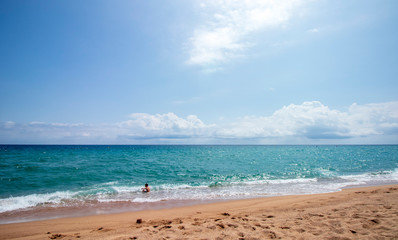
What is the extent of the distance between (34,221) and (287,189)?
17.6 meters

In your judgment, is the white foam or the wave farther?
the wave

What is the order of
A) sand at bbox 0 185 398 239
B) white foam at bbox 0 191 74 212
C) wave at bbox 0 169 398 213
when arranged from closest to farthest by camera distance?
1. sand at bbox 0 185 398 239
2. white foam at bbox 0 191 74 212
3. wave at bbox 0 169 398 213

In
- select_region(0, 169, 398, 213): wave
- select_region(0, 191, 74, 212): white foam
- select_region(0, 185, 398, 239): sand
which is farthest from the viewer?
select_region(0, 169, 398, 213): wave

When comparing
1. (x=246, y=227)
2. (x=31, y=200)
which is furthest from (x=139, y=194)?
(x=246, y=227)

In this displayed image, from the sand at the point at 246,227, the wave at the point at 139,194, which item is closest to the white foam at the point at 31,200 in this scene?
the wave at the point at 139,194

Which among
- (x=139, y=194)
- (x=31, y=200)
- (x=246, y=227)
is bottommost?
(x=139, y=194)

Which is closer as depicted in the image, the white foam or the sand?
the sand

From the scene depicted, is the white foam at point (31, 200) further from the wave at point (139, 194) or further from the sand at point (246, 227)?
the sand at point (246, 227)

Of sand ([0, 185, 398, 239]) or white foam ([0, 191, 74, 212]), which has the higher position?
sand ([0, 185, 398, 239])

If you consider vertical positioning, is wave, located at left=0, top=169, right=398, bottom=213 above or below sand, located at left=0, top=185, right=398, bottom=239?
below

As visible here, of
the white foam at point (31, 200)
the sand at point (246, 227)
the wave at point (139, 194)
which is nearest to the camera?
the sand at point (246, 227)

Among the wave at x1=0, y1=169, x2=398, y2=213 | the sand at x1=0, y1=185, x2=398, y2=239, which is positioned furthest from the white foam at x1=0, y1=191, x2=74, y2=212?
the sand at x1=0, y1=185, x2=398, y2=239

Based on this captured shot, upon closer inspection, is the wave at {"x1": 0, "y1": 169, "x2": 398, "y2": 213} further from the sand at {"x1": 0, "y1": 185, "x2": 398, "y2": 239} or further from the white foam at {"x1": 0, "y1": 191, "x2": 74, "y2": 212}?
the sand at {"x1": 0, "y1": 185, "x2": 398, "y2": 239}

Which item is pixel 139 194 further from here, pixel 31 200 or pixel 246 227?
pixel 246 227
